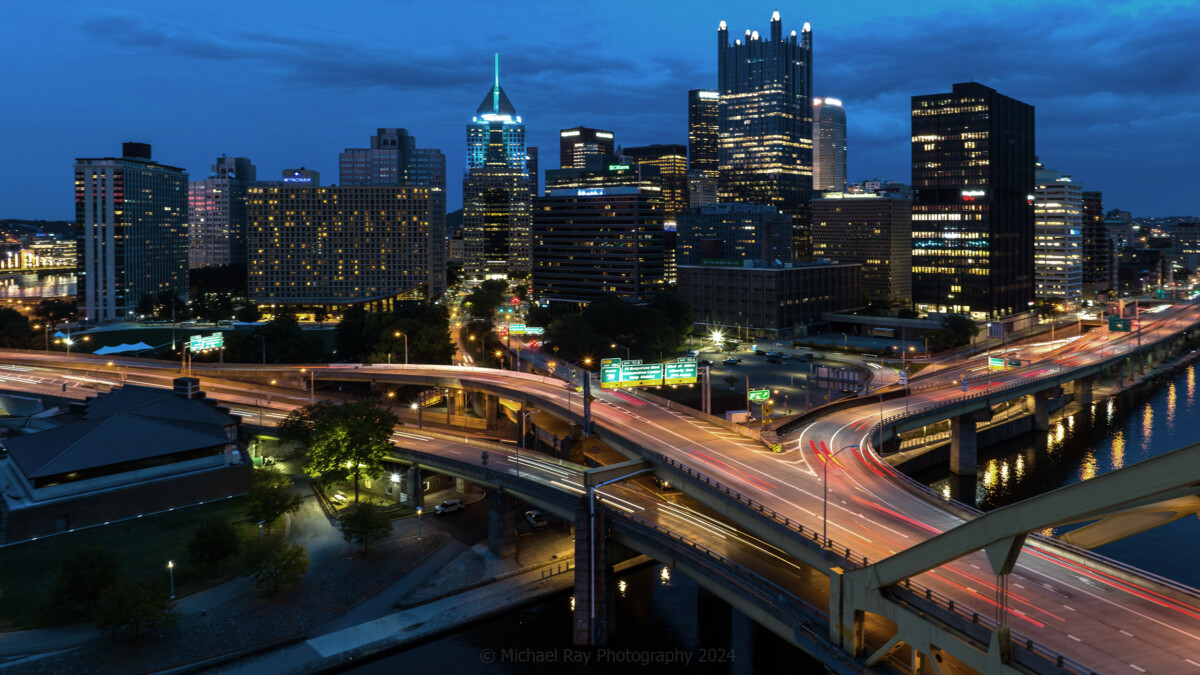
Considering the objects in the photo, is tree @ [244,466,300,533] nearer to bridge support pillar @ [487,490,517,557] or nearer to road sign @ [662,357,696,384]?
bridge support pillar @ [487,490,517,557]

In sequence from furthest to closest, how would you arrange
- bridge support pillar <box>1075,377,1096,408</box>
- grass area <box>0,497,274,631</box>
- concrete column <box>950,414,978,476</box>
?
bridge support pillar <box>1075,377,1096,408</box> < concrete column <box>950,414,978,476</box> < grass area <box>0,497,274,631</box>

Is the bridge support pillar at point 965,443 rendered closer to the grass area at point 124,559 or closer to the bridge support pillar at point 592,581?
the bridge support pillar at point 592,581

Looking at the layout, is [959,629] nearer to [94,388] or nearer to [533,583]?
[533,583]

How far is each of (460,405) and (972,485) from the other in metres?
68.2

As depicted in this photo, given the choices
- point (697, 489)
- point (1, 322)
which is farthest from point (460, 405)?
point (1, 322)

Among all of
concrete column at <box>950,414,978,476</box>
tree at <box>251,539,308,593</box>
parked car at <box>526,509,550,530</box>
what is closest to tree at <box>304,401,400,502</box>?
parked car at <box>526,509,550,530</box>

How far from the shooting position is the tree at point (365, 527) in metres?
A: 64.6

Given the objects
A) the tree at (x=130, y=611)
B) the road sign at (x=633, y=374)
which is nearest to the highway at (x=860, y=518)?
the road sign at (x=633, y=374)

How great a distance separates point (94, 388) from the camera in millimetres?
110500

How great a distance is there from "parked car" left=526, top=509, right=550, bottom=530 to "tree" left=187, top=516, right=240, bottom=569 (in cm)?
2440

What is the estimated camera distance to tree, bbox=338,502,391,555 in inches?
2542

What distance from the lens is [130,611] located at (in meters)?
49.9

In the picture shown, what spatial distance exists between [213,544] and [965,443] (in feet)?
267

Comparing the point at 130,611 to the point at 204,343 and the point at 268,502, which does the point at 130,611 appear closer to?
the point at 268,502
